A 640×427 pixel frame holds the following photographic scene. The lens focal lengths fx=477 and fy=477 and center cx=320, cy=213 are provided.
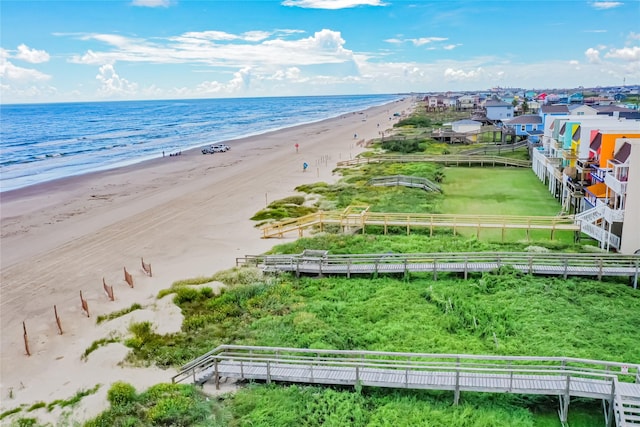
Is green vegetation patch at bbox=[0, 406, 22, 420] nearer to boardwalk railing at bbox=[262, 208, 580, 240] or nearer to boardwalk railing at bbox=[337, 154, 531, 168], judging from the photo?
boardwalk railing at bbox=[262, 208, 580, 240]

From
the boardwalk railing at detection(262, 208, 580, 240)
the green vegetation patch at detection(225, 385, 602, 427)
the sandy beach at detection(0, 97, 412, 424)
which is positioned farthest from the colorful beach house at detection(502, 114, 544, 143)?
the green vegetation patch at detection(225, 385, 602, 427)

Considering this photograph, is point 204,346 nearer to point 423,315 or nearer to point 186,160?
point 423,315

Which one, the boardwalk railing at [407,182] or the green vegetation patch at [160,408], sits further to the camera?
the boardwalk railing at [407,182]

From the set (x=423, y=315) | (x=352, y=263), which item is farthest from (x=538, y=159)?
(x=423, y=315)

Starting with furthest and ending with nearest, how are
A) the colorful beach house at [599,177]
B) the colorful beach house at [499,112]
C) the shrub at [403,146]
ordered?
the colorful beach house at [499,112]
the shrub at [403,146]
the colorful beach house at [599,177]

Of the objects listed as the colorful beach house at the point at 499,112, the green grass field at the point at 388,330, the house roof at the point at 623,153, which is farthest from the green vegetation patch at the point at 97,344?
the colorful beach house at the point at 499,112

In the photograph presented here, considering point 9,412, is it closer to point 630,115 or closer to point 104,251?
point 104,251

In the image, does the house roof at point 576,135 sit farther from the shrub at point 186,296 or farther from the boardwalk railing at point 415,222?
the shrub at point 186,296
